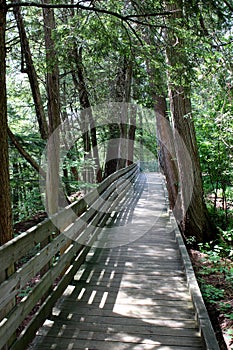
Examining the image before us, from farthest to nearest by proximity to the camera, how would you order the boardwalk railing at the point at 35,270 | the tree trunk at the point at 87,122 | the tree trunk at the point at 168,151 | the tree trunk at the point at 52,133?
the tree trunk at the point at 87,122 < the tree trunk at the point at 168,151 < the tree trunk at the point at 52,133 < the boardwalk railing at the point at 35,270

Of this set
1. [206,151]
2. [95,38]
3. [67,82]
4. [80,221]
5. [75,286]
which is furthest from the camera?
[67,82]

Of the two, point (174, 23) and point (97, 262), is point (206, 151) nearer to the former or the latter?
point (174, 23)

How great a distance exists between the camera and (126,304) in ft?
13.2

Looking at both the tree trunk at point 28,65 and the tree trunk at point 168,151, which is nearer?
the tree trunk at point 28,65

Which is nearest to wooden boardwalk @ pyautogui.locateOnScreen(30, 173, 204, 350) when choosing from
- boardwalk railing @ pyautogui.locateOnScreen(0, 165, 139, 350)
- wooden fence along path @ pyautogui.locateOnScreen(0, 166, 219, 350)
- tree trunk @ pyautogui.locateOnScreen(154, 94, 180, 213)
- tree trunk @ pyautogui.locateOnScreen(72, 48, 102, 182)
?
wooden fence along path @ pyautogui.locateOnScreen(0, 166, 219, 350)

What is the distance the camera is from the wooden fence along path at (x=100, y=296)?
116 inches

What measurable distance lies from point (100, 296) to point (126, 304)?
396 mm

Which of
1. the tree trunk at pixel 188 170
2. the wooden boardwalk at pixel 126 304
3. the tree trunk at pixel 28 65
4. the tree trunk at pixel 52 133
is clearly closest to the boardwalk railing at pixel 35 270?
the wooden boardwalk at pixel 126 304

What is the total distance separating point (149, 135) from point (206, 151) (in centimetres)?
2507

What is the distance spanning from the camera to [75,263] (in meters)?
4.80

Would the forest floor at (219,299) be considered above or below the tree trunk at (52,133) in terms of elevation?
below

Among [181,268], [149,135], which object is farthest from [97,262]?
[149,135]

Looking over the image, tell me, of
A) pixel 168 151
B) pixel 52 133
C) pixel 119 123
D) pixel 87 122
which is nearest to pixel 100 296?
pixel 52 133

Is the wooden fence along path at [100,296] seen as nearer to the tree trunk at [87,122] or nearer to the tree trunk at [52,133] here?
the tree trunk at [52,133]
